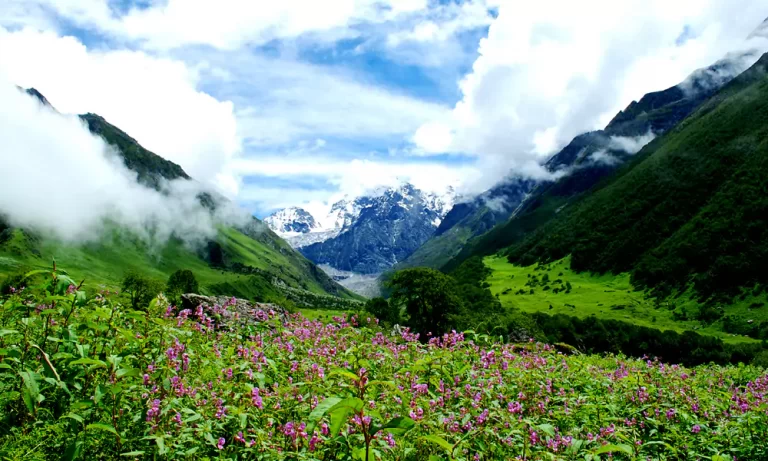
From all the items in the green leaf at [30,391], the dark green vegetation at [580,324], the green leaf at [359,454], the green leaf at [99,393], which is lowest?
the dark green vegetation at [580,324]

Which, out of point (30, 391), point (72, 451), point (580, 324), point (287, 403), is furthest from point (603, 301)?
point (30, 391)

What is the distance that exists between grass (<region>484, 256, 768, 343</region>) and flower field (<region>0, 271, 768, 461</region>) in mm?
93236

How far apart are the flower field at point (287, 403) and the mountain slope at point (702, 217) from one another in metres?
120

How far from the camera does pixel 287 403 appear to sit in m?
6.06

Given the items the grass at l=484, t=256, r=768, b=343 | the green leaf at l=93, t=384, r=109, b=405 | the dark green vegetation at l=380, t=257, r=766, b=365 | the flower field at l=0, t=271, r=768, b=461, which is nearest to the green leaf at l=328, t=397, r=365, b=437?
the flower field at l=0, t=271, r=768, b=461

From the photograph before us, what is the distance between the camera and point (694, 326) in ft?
306

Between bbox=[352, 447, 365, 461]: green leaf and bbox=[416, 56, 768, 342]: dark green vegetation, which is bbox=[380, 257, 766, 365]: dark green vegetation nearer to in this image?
bbox=[416, 56, 768, 342]: dark green vegetation

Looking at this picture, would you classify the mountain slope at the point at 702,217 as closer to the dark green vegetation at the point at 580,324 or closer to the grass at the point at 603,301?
the grass at the point at 603,301

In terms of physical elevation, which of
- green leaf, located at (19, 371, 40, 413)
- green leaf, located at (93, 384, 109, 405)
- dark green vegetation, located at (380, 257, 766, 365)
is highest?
green leaf, located at (19, 371, 40, 413)

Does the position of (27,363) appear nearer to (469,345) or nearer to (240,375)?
(240,375)

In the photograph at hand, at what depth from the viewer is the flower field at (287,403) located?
195 inches

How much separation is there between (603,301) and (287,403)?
13795cm

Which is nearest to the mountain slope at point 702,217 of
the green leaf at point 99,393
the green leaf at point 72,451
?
the green leaf at point 99,393

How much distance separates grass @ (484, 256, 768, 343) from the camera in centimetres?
9406
